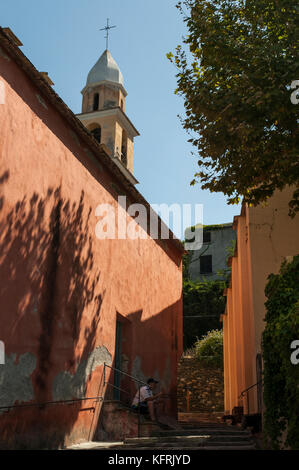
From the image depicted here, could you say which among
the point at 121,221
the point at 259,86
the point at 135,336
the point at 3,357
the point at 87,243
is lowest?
the point at 3,357

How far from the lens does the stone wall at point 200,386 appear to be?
2352cm

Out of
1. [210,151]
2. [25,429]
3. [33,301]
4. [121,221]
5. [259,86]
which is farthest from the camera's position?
[121,221]

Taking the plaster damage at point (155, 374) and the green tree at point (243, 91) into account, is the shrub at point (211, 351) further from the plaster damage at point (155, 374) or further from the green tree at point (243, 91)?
the green tree at point (243, 91)

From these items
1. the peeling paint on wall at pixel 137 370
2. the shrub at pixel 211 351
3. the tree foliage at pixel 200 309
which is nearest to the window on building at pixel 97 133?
the tree foliage at pixel 200 309

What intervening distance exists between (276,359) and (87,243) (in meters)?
4.75

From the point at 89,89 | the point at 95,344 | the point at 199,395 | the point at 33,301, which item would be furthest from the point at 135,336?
the point at 89,89

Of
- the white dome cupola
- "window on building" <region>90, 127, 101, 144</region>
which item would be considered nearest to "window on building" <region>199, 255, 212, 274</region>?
"window on building" <region>90, 127, 101, 144</region>

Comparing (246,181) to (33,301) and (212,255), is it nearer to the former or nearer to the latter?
(33,301)

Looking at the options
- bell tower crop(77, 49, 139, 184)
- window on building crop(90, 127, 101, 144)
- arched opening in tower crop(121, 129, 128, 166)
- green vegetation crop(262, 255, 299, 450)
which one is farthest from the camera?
arched opening in tower crop(121, 129, 128, 166)

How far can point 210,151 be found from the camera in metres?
10.3

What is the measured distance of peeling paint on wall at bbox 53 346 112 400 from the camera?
8.92 metres

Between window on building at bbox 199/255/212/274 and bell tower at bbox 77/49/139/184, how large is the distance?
1139 cm

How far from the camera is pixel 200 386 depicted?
957 inches

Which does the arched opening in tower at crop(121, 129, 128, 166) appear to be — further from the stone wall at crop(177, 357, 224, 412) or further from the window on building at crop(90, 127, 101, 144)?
the stone wall at crop(177, 357, 224, 412)
